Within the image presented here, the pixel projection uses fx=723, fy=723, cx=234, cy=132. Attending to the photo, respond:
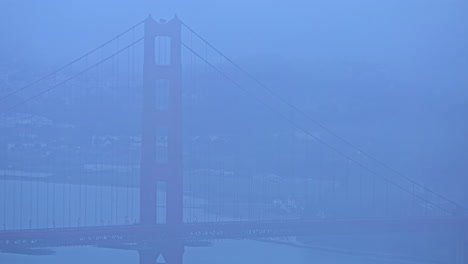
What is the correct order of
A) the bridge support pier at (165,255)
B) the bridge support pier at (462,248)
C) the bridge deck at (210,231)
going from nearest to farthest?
the bridge deck at (210,231)
the bridge support pier at (165,255)
the bridge support pier at (462,248)

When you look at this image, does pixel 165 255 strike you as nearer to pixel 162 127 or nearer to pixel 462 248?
pixel 162 127

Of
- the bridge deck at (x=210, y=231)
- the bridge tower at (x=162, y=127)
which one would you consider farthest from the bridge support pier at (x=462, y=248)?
the bridge tower at (x=162, y=127)

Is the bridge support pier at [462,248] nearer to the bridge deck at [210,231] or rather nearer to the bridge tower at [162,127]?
the bridge deck at [210,231]

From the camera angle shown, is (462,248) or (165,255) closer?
(165,255)

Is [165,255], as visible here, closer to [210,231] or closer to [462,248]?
[210,231]

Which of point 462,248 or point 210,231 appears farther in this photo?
point 462,248

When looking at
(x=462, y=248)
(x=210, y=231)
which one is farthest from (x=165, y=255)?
(x=462, y=248)

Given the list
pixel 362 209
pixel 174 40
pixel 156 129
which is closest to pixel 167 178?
pixel 156 129

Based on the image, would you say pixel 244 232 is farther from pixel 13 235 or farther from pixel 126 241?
pixel 13 235

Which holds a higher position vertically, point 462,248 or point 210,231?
point 210,231

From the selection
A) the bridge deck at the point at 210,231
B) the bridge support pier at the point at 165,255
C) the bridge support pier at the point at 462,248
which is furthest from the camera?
the bridge support pier at the point at 462,248

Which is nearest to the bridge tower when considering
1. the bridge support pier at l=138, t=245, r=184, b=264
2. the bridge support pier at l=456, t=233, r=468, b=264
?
the bridge support pier at l=138, t=245, r=184, b=264
